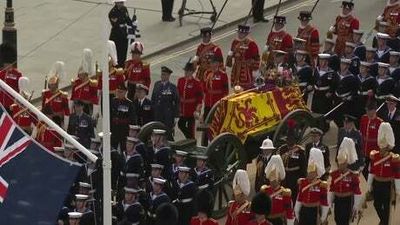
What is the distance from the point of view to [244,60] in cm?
2484

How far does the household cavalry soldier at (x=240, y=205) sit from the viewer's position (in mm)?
18297

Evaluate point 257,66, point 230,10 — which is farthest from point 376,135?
point 230,10

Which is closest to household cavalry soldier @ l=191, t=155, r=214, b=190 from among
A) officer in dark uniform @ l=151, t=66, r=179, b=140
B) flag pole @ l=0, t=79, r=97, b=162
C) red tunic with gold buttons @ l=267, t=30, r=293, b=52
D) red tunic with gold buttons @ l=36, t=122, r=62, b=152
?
red tunic with gold buttons @ l=36, t=122, r=62, b=152

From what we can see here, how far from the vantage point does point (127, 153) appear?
20.2 metres

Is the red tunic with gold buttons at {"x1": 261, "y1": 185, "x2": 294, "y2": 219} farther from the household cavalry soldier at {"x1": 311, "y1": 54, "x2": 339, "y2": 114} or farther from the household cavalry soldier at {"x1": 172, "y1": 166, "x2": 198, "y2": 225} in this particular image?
the household cavalry soldier at {"x1": 311, "y1": 54, "x2": 339, "y2": 114}

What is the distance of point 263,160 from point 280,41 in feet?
17.8

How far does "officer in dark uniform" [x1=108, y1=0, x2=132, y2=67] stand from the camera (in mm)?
27375

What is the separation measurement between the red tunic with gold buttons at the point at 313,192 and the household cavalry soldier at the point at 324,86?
467 cm

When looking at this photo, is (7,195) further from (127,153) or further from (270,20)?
(270,20)

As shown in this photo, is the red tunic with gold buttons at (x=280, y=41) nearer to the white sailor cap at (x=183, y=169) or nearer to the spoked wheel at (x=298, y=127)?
the spoked wheel at (x=298, y=127)

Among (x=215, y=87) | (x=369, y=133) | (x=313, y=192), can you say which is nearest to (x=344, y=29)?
(x=215, y=87)

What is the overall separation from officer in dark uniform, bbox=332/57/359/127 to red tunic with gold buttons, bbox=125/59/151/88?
10.7 feet

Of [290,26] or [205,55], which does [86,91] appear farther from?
[290,26]

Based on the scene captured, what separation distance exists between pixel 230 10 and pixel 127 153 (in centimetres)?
1236
